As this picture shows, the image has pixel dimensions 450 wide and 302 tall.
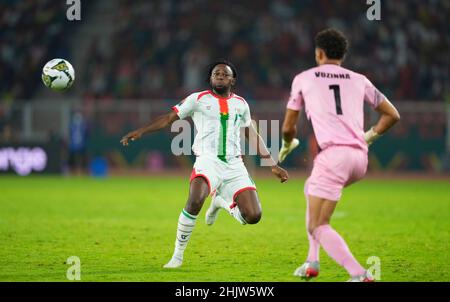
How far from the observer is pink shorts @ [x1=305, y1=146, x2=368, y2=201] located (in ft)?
23.3

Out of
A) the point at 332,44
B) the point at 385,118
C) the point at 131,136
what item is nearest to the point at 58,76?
the point at 131,136

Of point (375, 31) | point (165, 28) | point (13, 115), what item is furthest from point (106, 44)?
point (375, 31)

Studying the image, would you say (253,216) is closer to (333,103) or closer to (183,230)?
(183,230)

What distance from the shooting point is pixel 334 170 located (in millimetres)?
7102

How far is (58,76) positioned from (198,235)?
301 centimetres

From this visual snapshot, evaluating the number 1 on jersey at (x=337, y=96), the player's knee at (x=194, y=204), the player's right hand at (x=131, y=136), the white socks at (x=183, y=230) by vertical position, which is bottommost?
the white socks at (x=183, y=230)

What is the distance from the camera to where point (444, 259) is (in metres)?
9.39

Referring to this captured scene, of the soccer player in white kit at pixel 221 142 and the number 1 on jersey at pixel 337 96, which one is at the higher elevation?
the number 1 on jersey at pixel 337 96

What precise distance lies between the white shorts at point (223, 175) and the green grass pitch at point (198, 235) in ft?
2.59

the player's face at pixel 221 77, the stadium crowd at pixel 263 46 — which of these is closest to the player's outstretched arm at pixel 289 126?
the player's face at pixel 221 77

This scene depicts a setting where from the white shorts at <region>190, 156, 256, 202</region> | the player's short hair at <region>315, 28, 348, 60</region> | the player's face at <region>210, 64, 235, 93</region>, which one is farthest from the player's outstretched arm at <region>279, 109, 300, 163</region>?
the player's face at <region>210, 64, 235, 93</region>

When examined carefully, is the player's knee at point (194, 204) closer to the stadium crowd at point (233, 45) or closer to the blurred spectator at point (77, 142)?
the blurred spectator at point (77, 142)

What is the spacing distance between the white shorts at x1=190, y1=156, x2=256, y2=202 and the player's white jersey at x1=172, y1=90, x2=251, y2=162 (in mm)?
88

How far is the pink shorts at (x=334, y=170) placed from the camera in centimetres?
711
